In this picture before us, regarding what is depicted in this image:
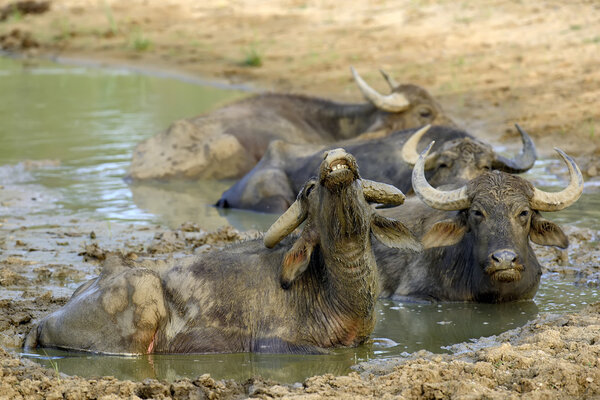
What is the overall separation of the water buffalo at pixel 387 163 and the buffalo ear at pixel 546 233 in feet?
4.68

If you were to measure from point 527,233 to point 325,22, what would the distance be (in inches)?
637

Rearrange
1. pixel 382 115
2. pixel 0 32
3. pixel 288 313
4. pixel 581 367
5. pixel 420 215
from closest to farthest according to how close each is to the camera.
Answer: pixel 581 367
pixel 288 313
pixel 420 215
pixel 382 115
pixel 0 32

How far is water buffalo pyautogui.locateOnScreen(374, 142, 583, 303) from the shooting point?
7.35 metres

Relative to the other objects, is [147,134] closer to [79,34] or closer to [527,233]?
[527,233]

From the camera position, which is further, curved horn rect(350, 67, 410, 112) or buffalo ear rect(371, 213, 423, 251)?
curved horn rect(350, 67, 410, 112)

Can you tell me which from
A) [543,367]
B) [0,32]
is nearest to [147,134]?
[543,367]

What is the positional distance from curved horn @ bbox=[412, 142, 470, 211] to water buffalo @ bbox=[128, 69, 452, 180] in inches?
217

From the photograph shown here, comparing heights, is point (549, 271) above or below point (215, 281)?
below

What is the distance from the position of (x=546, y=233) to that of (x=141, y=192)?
19.7 feet

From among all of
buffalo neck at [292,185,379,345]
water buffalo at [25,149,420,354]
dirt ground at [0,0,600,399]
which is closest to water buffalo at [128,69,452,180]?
dirt ground at [0,0,600,399]

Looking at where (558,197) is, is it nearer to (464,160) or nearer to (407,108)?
(464,160)

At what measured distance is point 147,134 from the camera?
16.0 m

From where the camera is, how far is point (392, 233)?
21.4ft

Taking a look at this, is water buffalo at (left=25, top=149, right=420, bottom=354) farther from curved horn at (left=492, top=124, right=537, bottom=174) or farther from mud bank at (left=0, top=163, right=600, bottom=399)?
curved horn at (left=492, top=124, right=537, bottom=174)
